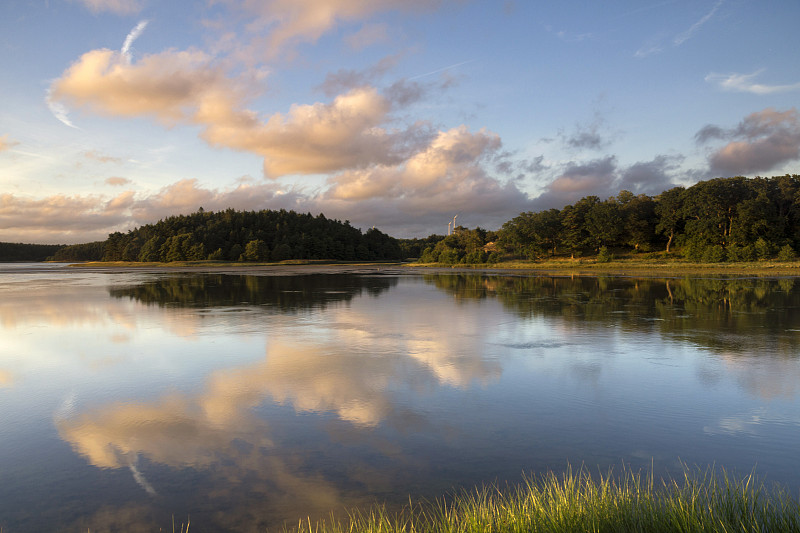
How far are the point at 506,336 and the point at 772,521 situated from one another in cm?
994

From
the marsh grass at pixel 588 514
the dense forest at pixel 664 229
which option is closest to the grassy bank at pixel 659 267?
the dense forest at pixel 664 229

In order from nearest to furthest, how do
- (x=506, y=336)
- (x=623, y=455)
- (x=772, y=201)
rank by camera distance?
1. (x=623, y=455)
2. (x=506, y=336)
3. (x=772, y=201)

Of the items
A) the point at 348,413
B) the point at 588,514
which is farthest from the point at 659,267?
the point at 588,514

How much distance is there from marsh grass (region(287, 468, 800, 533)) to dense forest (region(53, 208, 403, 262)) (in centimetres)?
13228

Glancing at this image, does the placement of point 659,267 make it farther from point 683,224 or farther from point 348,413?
point 348,413

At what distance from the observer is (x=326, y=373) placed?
31.0 feet

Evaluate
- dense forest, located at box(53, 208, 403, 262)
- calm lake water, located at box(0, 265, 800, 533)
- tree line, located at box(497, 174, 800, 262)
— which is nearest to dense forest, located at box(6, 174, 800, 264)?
tree line, located at box(497, 174, 800, 262)

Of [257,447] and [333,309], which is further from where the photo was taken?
[333,309]

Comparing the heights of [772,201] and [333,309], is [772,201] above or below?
above

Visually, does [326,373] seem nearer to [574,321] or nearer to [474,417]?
[474,417]

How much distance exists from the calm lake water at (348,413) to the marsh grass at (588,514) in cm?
32

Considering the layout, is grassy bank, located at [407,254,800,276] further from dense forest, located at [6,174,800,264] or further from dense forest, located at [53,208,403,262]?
dense forest, located at [53,208,403,262]

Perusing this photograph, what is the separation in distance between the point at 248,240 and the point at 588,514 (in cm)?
15134

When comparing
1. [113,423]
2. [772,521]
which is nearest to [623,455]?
[772,521]
